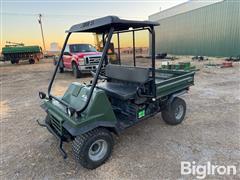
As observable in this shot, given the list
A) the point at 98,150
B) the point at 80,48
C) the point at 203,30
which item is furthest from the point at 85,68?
the point at 203,30

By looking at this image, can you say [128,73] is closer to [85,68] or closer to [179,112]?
[179,112]

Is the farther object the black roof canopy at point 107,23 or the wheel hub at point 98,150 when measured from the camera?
the wheel hub at point 98,150

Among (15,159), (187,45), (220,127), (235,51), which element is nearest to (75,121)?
(15,159)

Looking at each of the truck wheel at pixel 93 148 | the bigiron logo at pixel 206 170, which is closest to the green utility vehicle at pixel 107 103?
the truck wheel at pixel 93 148

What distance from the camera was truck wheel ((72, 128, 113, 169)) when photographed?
2.36 m

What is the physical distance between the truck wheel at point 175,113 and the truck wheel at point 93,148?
4.57ft

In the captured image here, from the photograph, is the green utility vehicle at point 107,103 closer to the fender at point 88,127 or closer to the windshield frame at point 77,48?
the fender at point 88,127

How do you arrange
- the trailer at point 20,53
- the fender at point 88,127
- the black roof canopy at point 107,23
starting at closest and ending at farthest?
the fender at point 88,127 < the black roof canopy at point 107,23 < the trailer at point 20,53

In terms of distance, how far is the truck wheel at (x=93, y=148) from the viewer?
236 centimetres

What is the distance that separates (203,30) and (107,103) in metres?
17.6

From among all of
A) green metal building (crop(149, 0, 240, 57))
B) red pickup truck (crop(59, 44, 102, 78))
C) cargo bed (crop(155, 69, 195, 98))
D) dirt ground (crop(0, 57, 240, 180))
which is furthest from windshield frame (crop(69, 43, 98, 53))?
green metal building (crop(149, 0, 240, 57))

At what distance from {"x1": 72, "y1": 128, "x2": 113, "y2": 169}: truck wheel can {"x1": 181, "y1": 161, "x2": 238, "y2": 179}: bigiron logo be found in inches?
40.9

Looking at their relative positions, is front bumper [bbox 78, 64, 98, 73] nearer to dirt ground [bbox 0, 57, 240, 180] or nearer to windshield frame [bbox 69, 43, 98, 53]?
windshield frame [bbox 69, 43, 98, 53]

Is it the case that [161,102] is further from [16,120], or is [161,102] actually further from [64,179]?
[16,120]
